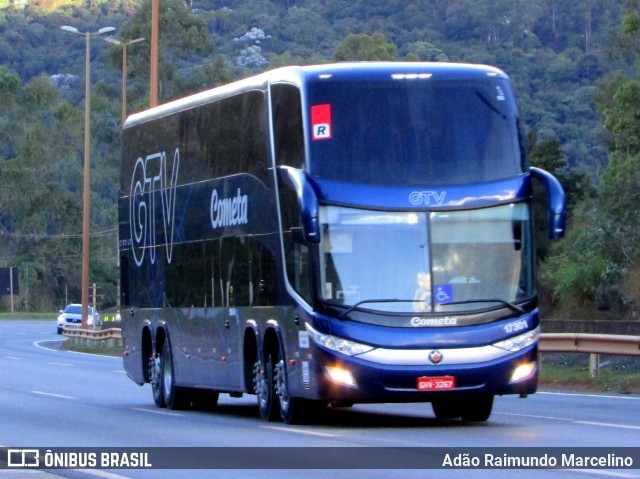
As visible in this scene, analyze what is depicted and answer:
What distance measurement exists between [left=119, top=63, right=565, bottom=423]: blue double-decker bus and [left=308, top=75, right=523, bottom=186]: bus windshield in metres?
0.01

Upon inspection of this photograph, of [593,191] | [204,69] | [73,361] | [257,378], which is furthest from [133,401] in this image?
[204,69]

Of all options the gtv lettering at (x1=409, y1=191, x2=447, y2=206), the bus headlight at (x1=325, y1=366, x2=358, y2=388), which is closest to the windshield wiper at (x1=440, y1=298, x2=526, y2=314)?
the gtv lettering at (x1=409, y1=191, x2=447, y2=206)

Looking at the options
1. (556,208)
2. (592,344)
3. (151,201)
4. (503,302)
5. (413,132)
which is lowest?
(592,344)

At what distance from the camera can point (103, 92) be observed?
3250 inches

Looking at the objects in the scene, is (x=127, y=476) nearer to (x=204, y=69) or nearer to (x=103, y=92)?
(x=204, y=69)

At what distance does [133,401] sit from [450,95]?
8622mm

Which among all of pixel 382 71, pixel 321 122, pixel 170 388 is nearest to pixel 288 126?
pixel 321 122

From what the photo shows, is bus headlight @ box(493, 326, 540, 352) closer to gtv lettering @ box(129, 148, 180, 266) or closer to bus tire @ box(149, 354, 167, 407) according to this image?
gtv lettering @ box(129, 148, 180, 266)

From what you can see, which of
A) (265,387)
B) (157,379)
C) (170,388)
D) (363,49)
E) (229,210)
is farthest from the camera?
(363,49)

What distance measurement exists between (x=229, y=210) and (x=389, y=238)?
3.30m

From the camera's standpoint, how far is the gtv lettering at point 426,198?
618 inches

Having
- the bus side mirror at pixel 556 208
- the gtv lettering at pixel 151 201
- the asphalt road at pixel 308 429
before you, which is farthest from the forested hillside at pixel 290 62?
the bus side mirror at pixel 556 208

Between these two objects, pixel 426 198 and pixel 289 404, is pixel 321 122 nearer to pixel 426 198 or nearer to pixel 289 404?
pixel 426 198

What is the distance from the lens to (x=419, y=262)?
1562cm
